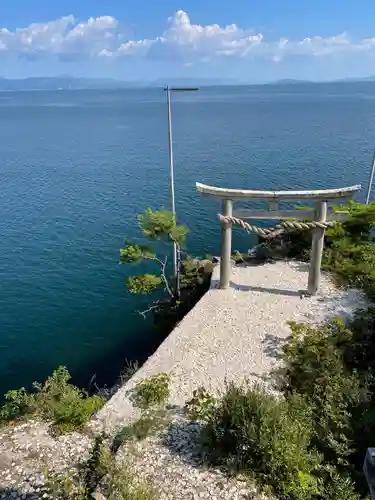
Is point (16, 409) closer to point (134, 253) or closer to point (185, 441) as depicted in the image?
point (185, 441)

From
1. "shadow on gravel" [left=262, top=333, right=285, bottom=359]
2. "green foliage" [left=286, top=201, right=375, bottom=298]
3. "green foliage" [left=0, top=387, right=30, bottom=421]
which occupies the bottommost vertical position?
"green foliage" [left=0, top=387, right=30, bottom=421]

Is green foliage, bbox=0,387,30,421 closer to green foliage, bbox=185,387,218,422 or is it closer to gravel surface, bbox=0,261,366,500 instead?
gravel surface, bbox=0,261,366,500

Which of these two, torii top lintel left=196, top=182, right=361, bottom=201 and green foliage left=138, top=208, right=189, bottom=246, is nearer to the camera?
torii top lintel left=196, top=182, right=361, bottom=201

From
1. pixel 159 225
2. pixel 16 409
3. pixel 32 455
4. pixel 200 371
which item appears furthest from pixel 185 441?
pixel 159 225

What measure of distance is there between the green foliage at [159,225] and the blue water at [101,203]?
4400 millimetres

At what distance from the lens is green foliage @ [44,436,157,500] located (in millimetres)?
6934

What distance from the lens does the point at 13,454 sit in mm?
8438

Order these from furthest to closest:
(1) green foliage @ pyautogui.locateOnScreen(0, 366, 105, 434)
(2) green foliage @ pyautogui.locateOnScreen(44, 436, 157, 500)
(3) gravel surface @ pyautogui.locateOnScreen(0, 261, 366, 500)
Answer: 1. (1) green foliage @ pyautogui.locateOnScreen(0, 366, 105, 434)
2. (3) gravel surface @ pyautogui.locateOnScreen(0, 261, 366, 500)
3. (2) green foliage @ pyautogui.locateOnScreen(44, 436, 157, 500)

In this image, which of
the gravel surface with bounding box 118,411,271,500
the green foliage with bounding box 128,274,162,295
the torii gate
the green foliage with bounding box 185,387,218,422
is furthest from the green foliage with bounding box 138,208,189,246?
the gravel surface with bounding box 118,411,271,500

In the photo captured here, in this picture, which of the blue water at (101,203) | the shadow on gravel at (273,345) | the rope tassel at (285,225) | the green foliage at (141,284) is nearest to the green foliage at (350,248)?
the rope tassel at (285,225)

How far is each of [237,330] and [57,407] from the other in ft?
17.1

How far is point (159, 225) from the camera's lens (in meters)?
14.3

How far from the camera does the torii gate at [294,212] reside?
1259 cm

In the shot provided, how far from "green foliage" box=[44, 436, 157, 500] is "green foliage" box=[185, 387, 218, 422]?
5.83 feet
